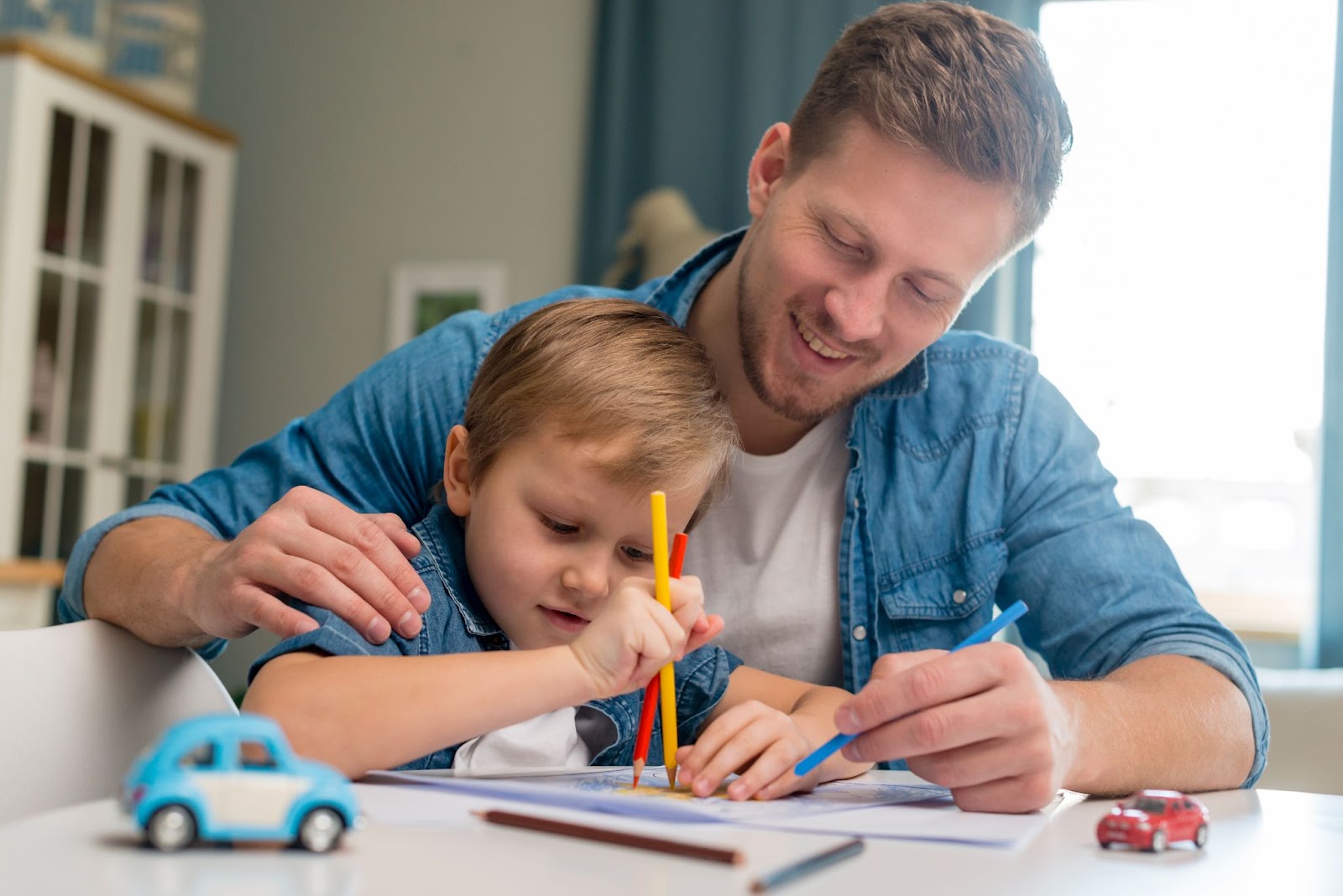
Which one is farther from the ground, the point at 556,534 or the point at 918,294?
the point at 918,294

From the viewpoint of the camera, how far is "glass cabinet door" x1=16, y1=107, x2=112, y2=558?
338 cm

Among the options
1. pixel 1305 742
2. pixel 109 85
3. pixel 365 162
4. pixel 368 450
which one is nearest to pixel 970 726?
pixel 368 450

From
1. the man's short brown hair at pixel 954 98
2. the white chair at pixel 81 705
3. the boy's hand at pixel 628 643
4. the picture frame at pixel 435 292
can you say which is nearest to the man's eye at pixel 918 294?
the man's short brown hair at pixel 954 98

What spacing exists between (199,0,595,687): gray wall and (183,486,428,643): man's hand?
10.3 ft

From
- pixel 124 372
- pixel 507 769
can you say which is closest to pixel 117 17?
pixel 124 372

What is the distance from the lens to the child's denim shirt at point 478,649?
3.73ft

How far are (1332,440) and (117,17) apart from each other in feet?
11.4

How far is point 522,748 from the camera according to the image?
1137 millimetres

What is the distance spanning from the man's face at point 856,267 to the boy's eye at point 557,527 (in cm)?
37

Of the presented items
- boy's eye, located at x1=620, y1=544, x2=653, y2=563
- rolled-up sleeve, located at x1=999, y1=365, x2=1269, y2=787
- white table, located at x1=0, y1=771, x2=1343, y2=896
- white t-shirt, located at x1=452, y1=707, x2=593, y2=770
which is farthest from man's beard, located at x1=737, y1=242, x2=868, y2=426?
white table, located at x1=0, y1=771, x2=1343, y2=896

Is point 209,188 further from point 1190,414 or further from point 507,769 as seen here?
point 507,769

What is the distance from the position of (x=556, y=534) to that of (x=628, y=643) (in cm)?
29

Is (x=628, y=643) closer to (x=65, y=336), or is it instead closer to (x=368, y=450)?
(x=368, y=450)

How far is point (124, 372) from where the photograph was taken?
12.0ft
